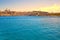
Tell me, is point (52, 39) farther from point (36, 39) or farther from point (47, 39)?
point (36, 39)

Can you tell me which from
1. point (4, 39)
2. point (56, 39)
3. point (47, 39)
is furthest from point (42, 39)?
point (4, 39)

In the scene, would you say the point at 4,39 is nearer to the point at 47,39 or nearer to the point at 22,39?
the point at 22,39

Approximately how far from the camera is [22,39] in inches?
211

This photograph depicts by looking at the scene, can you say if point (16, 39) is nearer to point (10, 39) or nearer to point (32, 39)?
point (10, 39)

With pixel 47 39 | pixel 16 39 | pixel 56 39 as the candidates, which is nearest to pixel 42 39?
pixel 47 39

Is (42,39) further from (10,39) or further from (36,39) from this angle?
(10,39)

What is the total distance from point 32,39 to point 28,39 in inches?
6.9

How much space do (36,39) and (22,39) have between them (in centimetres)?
61

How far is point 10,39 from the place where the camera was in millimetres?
5348

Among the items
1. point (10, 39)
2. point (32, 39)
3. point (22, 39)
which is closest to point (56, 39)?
point (32, 39)

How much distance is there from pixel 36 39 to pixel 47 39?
48 centimetres

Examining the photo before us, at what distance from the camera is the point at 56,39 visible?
5250 millimetres

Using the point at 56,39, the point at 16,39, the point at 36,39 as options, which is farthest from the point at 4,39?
the point at 56,39

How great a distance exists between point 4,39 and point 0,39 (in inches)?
6.7
